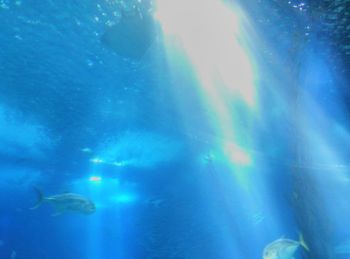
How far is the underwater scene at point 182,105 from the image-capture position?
697cm

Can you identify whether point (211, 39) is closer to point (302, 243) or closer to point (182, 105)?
point (182, 105)

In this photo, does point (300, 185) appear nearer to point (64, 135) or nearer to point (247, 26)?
point (247, 26)

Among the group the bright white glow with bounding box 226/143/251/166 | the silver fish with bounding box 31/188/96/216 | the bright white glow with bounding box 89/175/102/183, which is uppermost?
the bright white glow with bounding box 89/175/102/183

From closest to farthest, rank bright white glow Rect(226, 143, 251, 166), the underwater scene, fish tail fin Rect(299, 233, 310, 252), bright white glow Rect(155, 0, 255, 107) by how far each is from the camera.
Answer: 1. bright white glow Rect(155, 0, 255, 107)
2. the underwater scene
3. fish tail fin Rect(299, 233, 310, 252)
4. bright white glow Rect(226, 143, 251, 166)

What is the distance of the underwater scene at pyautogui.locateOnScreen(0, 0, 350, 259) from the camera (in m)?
6.97

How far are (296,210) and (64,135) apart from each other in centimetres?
859

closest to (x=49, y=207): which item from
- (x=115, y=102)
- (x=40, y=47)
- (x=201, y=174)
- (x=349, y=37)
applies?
(x=201, y=174)

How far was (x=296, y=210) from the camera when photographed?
8234 mm

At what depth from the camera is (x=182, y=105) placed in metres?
10.4

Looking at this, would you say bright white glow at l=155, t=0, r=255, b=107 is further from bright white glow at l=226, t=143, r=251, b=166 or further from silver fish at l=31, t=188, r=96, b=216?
bright white glow at l=226, t=143, r=251, b=166

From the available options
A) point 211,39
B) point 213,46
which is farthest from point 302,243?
point 211,39

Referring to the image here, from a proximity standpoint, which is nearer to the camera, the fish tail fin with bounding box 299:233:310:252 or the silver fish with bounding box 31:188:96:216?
the fish tail fin with bounding box 299:233:310:252

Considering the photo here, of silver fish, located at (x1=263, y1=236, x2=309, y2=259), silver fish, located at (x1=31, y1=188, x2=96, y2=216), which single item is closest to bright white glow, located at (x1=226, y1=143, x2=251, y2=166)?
silver fish, located at (x1=263, y1=236, x2=309, y2=259)

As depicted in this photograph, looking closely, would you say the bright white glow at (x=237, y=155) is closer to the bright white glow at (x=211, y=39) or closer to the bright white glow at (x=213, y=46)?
the bright white glow at (x=213, y=46)
